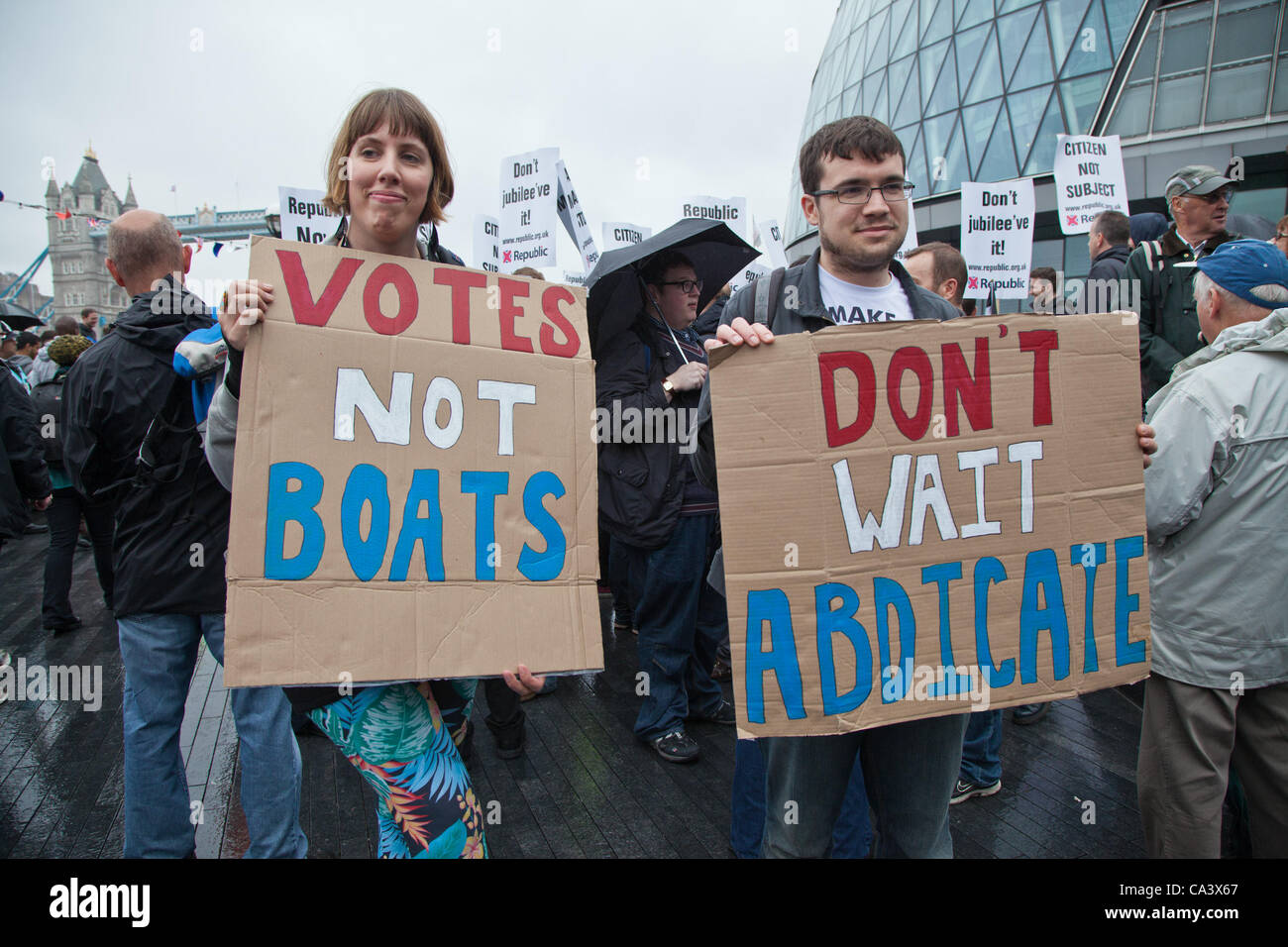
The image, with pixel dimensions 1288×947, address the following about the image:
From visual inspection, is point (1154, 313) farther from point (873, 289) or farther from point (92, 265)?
point (92, 265)

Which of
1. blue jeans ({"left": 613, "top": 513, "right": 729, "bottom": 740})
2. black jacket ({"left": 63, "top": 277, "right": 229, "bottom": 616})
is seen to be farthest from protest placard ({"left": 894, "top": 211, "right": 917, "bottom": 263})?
black jacket ({"left": 63, "top": 277, "right": 229, "bottom": 616})

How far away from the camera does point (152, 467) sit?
224 cm

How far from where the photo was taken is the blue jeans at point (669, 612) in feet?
11.8

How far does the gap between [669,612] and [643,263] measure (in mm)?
1653

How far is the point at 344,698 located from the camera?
5.55 ft

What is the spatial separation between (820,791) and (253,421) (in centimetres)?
154

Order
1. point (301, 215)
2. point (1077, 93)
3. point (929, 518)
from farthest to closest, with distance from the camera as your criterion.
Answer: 1. point (1077, 93)
2. point (301, 215)
3. point (929, 518)

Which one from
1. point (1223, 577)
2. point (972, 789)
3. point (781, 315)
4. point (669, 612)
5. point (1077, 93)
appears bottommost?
point (972, 789)

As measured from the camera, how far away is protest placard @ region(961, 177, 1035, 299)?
722 cm

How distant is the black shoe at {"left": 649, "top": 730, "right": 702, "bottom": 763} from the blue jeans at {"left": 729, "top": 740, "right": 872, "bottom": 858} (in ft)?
2.58

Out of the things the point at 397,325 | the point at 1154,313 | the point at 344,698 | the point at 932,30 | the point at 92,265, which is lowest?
the point at 344,698

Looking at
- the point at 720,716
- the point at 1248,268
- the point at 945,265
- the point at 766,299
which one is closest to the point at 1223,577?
the point at 1248,268

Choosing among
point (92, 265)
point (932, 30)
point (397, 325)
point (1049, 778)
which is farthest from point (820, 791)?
point (92, 265)

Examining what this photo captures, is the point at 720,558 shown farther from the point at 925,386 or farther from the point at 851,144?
the point at 851,144
